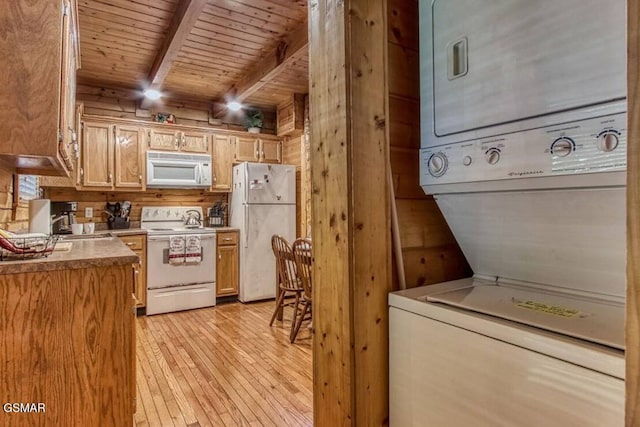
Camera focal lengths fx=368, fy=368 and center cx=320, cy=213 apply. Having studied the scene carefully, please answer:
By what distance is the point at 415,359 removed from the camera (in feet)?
3.51

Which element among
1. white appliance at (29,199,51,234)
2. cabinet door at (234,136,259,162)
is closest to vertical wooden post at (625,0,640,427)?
white appliance at (29,199,51,234)

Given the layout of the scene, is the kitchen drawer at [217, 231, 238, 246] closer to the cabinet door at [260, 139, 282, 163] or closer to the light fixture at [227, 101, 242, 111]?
the cabinet door at [260, 139, 282, 163]

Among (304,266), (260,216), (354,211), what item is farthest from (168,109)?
(354,211)

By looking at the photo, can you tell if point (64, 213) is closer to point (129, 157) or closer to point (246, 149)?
point (129, 157)

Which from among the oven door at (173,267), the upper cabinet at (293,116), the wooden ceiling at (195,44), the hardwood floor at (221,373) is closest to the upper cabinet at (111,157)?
the wooden ceiling at (195,44)

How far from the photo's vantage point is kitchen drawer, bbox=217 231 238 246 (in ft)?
14.6

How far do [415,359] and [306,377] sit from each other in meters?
1.66

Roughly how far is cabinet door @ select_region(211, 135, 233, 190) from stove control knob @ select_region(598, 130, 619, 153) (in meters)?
4.36

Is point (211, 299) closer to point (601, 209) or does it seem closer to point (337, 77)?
point (337, 77)

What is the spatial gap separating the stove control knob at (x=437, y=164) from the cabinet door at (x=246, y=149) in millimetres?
3925

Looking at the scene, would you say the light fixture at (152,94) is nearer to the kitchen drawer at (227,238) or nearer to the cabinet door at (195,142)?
the cabinet door at (195,142)

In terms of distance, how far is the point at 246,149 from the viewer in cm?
491

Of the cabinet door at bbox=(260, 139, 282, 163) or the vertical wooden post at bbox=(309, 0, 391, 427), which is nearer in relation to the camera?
the vertical wooden post at bbox=(309, 0, 391, 427)

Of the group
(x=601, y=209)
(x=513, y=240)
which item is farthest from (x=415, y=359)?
(x=601, y=209)
